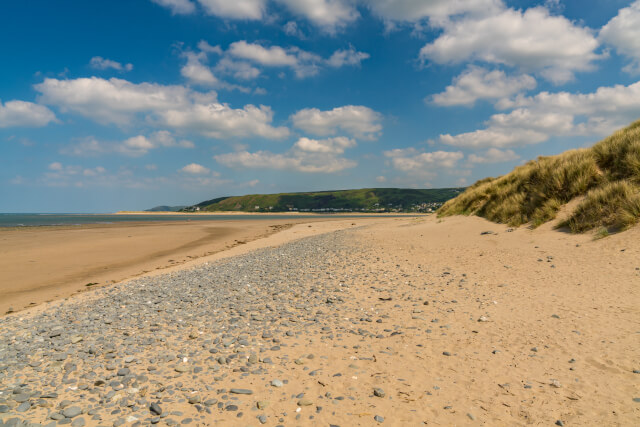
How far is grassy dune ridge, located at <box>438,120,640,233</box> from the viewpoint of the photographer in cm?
1171

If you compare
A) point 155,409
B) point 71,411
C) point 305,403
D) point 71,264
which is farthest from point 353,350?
point 71,264

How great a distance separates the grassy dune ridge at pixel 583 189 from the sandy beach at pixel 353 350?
1.91 metres

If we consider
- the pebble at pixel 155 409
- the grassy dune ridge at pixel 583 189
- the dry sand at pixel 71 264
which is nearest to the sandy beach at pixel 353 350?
the pebble at pixel 155 409

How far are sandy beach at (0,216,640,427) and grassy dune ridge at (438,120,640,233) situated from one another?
1.91 metres

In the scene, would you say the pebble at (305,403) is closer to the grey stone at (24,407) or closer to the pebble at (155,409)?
the pebble at (155,409)

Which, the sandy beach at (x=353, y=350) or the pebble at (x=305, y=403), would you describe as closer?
the sandy beach at (x=353, y=350)

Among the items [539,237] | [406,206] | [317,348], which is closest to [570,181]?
[539,237]

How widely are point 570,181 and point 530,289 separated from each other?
10.7m

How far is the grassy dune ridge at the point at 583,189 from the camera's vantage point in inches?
Result: 461

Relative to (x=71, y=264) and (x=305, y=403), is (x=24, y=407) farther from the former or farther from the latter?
(x=71, y=264)

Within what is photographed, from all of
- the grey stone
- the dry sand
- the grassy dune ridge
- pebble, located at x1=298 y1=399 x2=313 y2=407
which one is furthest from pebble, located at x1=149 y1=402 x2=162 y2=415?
the grassy dune ridge

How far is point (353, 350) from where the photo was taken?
593 centimetres

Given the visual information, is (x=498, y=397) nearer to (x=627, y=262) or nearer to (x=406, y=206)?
(x=627, y=262)

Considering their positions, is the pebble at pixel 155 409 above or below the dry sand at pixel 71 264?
above
